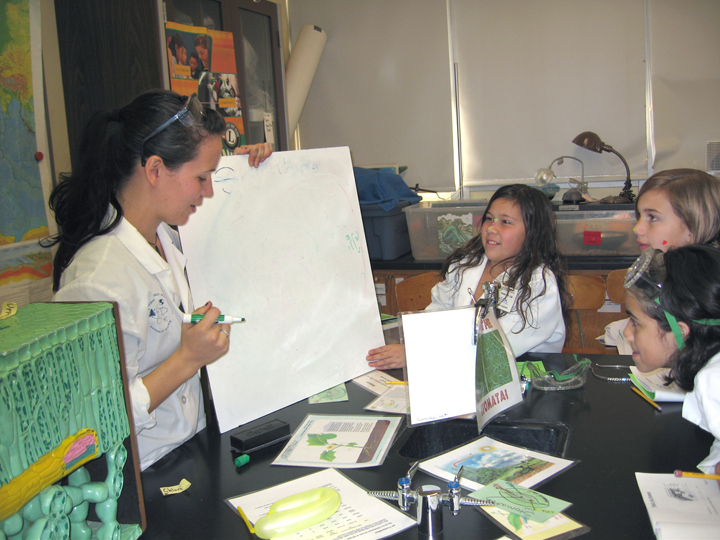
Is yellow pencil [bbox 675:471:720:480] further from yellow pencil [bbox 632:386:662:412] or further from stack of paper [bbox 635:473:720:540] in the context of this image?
yellow pencil [bbox 632:386:662:412]

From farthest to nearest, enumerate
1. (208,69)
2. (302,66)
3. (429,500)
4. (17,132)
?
(302,66)
(208,69)
(17,132)
(429,500)

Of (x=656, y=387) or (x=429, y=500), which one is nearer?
(x=429, y=500)

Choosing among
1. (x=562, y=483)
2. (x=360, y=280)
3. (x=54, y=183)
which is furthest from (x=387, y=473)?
(x=54, y=183)

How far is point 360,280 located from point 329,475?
2.21 ft

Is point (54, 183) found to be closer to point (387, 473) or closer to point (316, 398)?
point (316, 398)

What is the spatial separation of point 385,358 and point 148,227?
72cm

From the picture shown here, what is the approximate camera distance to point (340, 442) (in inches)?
44.8

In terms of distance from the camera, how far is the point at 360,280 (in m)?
1.59

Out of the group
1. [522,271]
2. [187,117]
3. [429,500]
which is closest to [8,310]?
[187,117]

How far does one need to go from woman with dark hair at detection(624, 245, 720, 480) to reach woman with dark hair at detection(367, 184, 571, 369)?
0.56m

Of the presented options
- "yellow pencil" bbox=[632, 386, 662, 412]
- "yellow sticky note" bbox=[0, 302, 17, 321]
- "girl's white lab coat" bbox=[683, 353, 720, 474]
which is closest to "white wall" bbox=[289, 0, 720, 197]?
"yellow pencil" bbox=[632, 386, 662, 412]

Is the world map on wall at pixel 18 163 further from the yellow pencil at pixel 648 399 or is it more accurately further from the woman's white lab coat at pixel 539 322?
the yellow pencil at pixel 648 399

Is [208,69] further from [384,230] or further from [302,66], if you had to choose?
[302,66]

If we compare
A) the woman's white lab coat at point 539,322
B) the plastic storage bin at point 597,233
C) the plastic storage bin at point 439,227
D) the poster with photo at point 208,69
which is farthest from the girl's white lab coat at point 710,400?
the poster with photo at point 208,69
